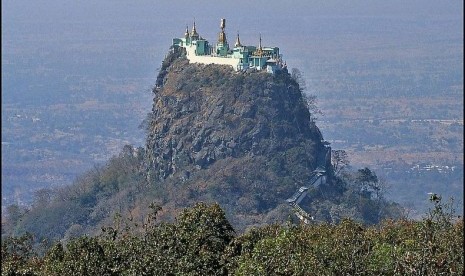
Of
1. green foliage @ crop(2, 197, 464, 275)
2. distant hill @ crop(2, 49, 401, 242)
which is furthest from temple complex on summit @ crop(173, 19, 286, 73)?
green foliage @ crop(2, 197, 464, 275)

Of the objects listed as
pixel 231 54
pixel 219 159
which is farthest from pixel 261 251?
pixel 231 54

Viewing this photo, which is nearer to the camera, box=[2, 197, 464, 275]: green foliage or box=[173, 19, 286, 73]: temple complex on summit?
box=[2, 197, 464, 275]: green foliage

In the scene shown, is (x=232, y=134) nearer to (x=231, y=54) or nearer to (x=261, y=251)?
(x=231, y=54)

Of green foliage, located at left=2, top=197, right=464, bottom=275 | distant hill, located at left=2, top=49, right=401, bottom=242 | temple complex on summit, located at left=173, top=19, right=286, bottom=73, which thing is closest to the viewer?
green foliage, located at left=2, top=197, right=464, bottom=275

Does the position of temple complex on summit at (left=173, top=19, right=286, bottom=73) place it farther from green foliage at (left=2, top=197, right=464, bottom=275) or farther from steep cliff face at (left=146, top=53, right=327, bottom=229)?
green foliage at (left=2, top=197, right=464, bottom=275)

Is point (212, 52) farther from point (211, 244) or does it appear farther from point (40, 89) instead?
point (40, 89)

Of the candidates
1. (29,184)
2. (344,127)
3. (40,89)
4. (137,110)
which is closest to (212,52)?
(29,184)
